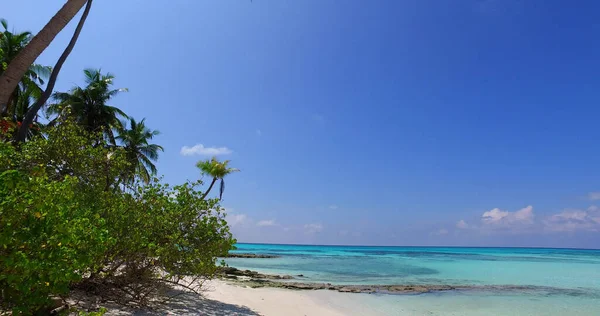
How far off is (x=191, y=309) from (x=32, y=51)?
683 centimetres

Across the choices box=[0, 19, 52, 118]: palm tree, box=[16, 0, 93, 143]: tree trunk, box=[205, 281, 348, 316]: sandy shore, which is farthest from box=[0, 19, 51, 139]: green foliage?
box=[205, 281, 348, 316]: sandy shore

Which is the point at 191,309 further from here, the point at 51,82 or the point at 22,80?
the point at 22,80

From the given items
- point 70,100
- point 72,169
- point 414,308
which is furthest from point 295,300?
point 70,100

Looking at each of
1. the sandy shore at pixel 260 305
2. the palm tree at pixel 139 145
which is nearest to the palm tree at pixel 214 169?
the palm tree at pixel 139 145

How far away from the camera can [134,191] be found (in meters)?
8.50

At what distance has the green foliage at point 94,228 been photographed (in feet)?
11.6

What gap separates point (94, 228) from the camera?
4.38 m

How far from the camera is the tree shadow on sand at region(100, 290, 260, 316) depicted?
25.1 ft

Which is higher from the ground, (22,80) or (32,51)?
(22,80)

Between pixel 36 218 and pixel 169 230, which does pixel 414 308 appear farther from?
pixel 36 218

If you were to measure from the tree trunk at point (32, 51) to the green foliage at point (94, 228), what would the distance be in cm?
133

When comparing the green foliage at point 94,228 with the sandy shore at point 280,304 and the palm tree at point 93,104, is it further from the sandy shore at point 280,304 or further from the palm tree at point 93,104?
the palm tree at point 93,104

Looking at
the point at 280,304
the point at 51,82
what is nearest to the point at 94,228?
the point at 51,82

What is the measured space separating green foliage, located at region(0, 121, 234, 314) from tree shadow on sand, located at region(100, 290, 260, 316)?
1.56 ft
